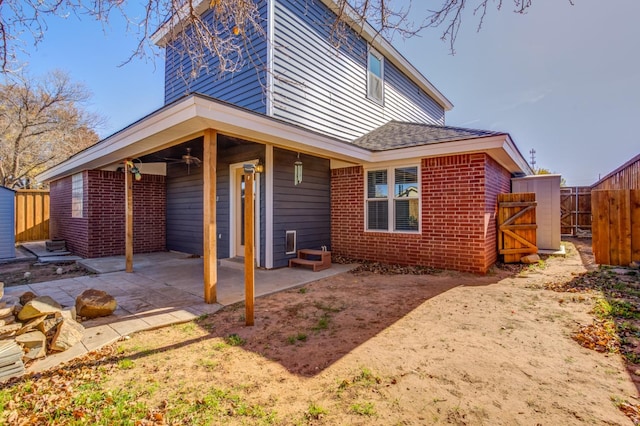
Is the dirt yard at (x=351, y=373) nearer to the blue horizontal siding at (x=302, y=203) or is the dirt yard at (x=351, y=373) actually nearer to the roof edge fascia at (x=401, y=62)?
the blue horizontal siding at (x=302, y=203)

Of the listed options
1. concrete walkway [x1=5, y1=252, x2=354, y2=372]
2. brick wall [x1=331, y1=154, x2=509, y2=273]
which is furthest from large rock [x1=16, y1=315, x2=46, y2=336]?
brick wall [x1=331, y1=154, x2=509, y2=273]

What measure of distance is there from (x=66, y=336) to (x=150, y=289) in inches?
82.8

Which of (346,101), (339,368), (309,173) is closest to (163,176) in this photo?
(309,173)

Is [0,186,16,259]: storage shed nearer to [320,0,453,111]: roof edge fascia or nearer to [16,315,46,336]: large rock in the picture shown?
[16,315,46,336]: large rock

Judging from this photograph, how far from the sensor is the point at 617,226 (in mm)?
6102

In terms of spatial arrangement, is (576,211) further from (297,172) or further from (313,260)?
(297,172)

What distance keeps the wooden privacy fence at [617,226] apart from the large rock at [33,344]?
355 inches

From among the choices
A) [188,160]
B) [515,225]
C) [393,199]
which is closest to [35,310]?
[188,160]

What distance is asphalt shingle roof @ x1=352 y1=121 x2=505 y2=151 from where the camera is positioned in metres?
6.21

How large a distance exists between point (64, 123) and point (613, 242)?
76.4 ft

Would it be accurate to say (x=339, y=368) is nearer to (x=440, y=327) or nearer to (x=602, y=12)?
(x=440, y=327)

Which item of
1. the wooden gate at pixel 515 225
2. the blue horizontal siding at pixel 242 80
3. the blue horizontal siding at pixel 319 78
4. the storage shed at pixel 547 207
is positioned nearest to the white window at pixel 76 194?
the blue horizontal siding at pixel 242 80

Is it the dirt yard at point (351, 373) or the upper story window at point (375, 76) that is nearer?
the dirt yard at point (351, 373)

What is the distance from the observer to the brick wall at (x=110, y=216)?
8.03m
